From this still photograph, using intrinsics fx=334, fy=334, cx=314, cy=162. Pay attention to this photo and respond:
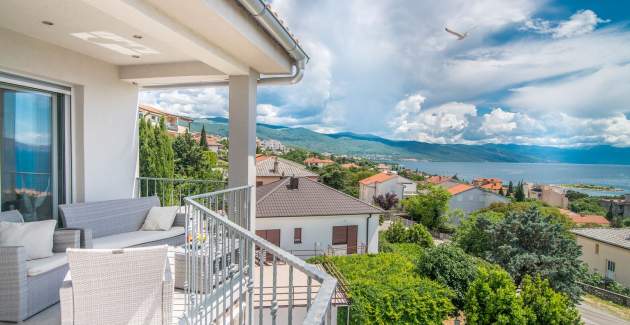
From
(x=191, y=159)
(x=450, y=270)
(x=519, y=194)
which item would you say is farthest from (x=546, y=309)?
(x=519, y=194)

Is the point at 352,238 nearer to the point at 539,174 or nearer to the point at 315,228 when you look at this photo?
the point at 315,228

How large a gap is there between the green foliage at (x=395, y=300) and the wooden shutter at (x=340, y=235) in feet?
19.6

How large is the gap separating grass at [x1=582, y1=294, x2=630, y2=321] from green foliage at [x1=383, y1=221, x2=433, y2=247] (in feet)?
25.5

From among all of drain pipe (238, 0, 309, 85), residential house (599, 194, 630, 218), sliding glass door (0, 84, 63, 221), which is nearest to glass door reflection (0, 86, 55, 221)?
sliding glass door (0, 84, 63, 221)

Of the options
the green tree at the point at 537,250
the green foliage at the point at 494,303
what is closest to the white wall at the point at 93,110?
the green foliage at the point at 494,303

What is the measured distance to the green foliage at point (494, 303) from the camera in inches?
347

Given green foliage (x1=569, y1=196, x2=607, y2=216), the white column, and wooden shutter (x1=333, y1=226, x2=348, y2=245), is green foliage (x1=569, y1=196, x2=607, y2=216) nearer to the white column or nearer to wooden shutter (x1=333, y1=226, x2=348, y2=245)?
wooden shutter (x1=333, y1=226, x2=348, y2=245)

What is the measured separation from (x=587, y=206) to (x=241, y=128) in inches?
1995

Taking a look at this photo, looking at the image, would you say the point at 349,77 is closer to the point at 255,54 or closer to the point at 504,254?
the point at 504,254

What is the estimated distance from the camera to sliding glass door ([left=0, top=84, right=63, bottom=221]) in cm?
366

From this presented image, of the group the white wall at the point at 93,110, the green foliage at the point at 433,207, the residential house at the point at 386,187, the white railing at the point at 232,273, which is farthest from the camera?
the residential house at the point at 386,187

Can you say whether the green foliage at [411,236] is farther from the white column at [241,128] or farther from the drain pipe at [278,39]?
the white column at [241,128]

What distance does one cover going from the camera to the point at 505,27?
59.0 m

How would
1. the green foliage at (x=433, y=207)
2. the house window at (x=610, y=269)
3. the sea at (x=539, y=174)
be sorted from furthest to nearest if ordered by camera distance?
the sea at (x=539, y=174) → the green foliage at (x=433, y=207) → the house window at (x=610, y=269)
